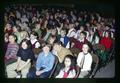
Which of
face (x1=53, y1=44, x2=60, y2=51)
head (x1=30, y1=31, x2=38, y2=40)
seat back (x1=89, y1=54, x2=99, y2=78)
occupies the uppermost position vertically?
head (x1=30, y1=31, x2=38, y2=40)

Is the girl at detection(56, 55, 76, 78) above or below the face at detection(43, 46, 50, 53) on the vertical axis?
below

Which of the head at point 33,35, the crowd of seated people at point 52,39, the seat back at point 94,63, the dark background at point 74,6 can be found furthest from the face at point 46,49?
the seat back at point 94,63

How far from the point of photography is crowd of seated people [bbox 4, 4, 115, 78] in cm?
305

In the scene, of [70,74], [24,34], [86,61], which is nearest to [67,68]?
[70,74]

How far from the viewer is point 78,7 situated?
10.2 ft

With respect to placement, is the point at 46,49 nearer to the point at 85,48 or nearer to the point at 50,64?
the point at 50,64

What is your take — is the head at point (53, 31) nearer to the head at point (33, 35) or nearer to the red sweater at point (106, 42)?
the head at point (33, 35)

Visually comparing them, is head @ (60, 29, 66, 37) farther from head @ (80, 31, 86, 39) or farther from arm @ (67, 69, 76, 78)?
arm @ (67, 69, 76, 78)

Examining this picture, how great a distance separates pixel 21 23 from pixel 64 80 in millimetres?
531

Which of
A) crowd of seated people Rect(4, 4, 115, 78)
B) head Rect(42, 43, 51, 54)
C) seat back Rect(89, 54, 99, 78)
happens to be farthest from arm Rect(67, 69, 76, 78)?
head Rect(42, 43, 51, 54)

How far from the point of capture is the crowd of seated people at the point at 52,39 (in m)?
3.05

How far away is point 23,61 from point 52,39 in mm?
270

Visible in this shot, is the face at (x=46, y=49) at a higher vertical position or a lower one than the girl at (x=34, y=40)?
lower
